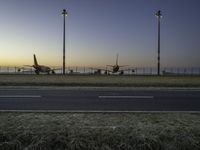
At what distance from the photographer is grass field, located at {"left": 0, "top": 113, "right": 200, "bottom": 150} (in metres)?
7.15

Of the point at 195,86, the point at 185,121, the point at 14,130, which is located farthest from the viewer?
the point at 195,86

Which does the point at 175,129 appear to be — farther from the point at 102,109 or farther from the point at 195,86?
the point at 195,86

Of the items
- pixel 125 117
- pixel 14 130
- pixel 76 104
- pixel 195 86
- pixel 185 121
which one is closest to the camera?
pixel 14 130

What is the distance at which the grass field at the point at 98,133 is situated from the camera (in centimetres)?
715

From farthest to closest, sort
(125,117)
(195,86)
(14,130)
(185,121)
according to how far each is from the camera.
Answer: (195,86)
(125,117)
(185,121)
(14,130)

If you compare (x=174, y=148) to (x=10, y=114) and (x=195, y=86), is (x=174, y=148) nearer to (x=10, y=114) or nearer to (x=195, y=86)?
(x=10, y=114)

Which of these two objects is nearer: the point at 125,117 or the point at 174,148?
the point at 174,148

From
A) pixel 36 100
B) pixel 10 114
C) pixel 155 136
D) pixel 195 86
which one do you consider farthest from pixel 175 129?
pixel 195 86

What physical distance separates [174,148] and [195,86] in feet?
53.8

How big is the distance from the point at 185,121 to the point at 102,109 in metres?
3.53

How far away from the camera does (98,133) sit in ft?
24.8

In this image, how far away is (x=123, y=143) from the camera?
718 cm

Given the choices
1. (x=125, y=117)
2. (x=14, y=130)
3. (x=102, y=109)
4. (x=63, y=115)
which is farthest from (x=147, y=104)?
(x=14, y=130)

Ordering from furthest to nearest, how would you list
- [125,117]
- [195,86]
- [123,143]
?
1. [195,86]
2. [125,117]
3. [123,143]
